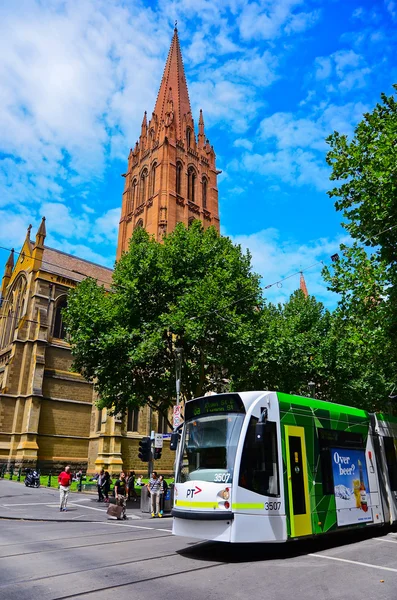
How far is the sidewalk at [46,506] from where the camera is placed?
1586 centimetres

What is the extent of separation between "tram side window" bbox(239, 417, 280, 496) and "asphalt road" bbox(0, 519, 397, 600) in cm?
129

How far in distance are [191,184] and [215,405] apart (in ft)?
163

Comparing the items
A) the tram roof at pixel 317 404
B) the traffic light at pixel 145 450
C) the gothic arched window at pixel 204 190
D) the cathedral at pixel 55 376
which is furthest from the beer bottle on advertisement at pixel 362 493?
the gothic arched window at pixel 204 190

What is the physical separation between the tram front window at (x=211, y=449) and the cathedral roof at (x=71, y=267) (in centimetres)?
3464

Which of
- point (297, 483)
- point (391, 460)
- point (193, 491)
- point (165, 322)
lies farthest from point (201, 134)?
point (193, 491)

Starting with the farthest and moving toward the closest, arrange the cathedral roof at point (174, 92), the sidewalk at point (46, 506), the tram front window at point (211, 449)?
the cathedral roof at point (174, 92) < the sidewalk at point (46, 506) < the tram front window at point (211, 449)

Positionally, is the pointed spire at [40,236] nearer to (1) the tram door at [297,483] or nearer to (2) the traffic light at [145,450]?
(2) the traffic light at [145,450]

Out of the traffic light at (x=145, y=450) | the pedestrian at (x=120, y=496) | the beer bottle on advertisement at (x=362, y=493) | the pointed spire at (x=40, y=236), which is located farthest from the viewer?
the pointed spire at (x=40, y=236)

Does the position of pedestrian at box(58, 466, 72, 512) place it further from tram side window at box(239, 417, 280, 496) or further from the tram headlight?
tram side window at box(239, 417, 280, 496)

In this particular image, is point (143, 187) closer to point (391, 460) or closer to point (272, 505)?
point (391, 460)

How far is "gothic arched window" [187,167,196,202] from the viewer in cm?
5541

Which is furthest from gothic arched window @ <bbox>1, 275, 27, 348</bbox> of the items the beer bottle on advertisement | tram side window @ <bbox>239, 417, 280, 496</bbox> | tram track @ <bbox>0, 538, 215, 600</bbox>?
tram side window @ <bbox>239, 417, 280, 496</bbox>

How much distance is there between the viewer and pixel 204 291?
21.0 meters

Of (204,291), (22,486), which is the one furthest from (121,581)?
(22,486)
